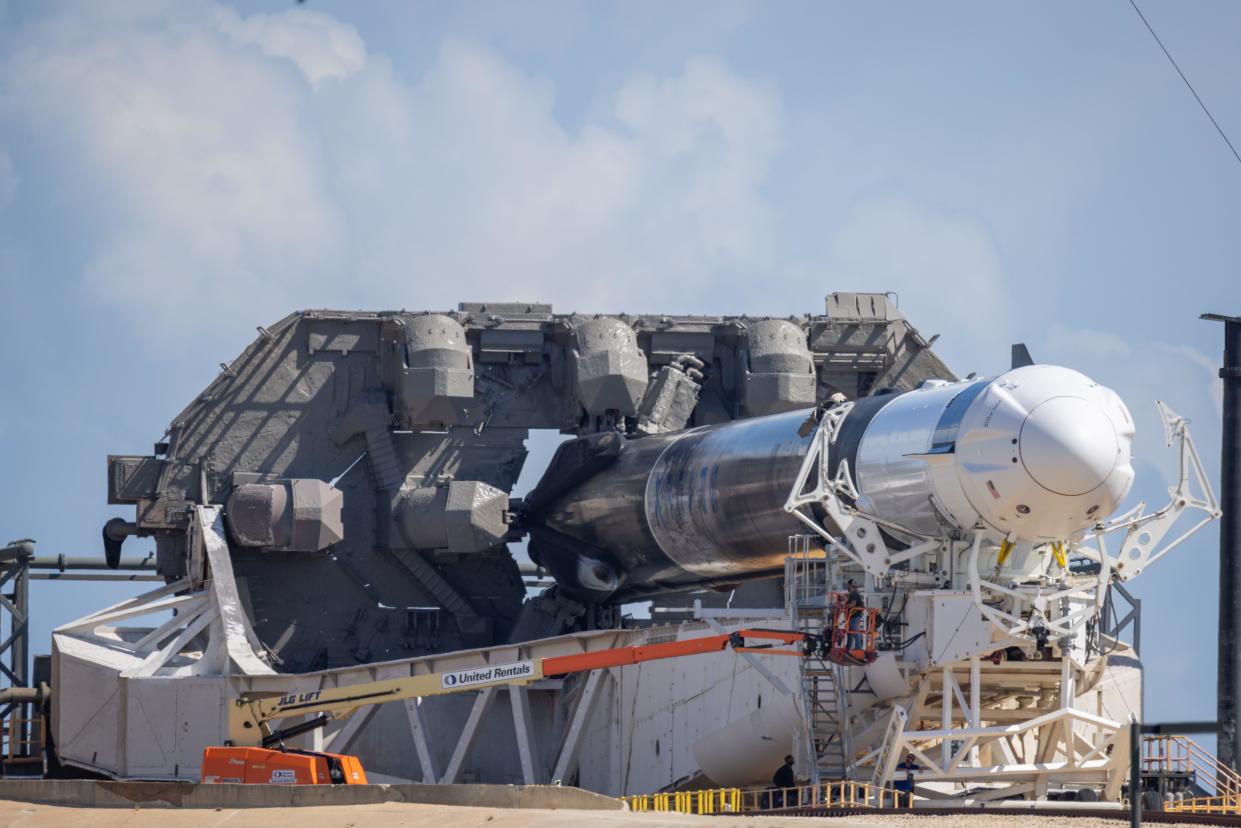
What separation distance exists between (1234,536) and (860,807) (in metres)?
10.2

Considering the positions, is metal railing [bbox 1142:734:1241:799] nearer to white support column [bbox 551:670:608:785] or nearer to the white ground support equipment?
the white ground support equipment

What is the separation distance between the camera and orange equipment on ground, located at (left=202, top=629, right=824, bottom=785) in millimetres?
27234

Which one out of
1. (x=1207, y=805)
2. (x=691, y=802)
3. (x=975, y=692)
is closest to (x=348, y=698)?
(x=691, y=802)

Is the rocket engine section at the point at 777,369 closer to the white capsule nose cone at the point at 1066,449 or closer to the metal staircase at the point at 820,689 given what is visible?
the metal staircase at the point at 820,689

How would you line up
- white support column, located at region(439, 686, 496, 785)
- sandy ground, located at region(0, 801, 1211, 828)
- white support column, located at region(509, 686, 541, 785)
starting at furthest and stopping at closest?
white support column, located at region(439, 686, 496, 785), white support column, located at region(509, 686, 541, 785), sandy ground, located at region(0, 801, 1211, 828)

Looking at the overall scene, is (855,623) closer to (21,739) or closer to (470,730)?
(470,730)

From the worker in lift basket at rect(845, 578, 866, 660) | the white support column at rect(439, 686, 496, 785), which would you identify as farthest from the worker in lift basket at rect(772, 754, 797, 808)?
the white support column at rect(439, 686, 496, 785)

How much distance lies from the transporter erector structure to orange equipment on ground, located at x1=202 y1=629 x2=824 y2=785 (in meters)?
1.13

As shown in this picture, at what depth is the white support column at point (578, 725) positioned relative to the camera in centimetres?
3359

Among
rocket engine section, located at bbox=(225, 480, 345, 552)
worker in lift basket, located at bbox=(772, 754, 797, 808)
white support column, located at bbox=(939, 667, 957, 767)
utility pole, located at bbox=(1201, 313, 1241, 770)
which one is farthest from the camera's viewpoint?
rocket engine section, located at bbox=(225, 480, 345, 552)

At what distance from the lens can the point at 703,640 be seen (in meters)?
27.2

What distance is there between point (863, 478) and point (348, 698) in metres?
A: 9.64

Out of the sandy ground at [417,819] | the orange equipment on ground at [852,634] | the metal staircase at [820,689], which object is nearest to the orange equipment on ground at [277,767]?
the sandy ground at [417,819]

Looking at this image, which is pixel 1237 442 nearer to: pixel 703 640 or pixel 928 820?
pixel 703 640
